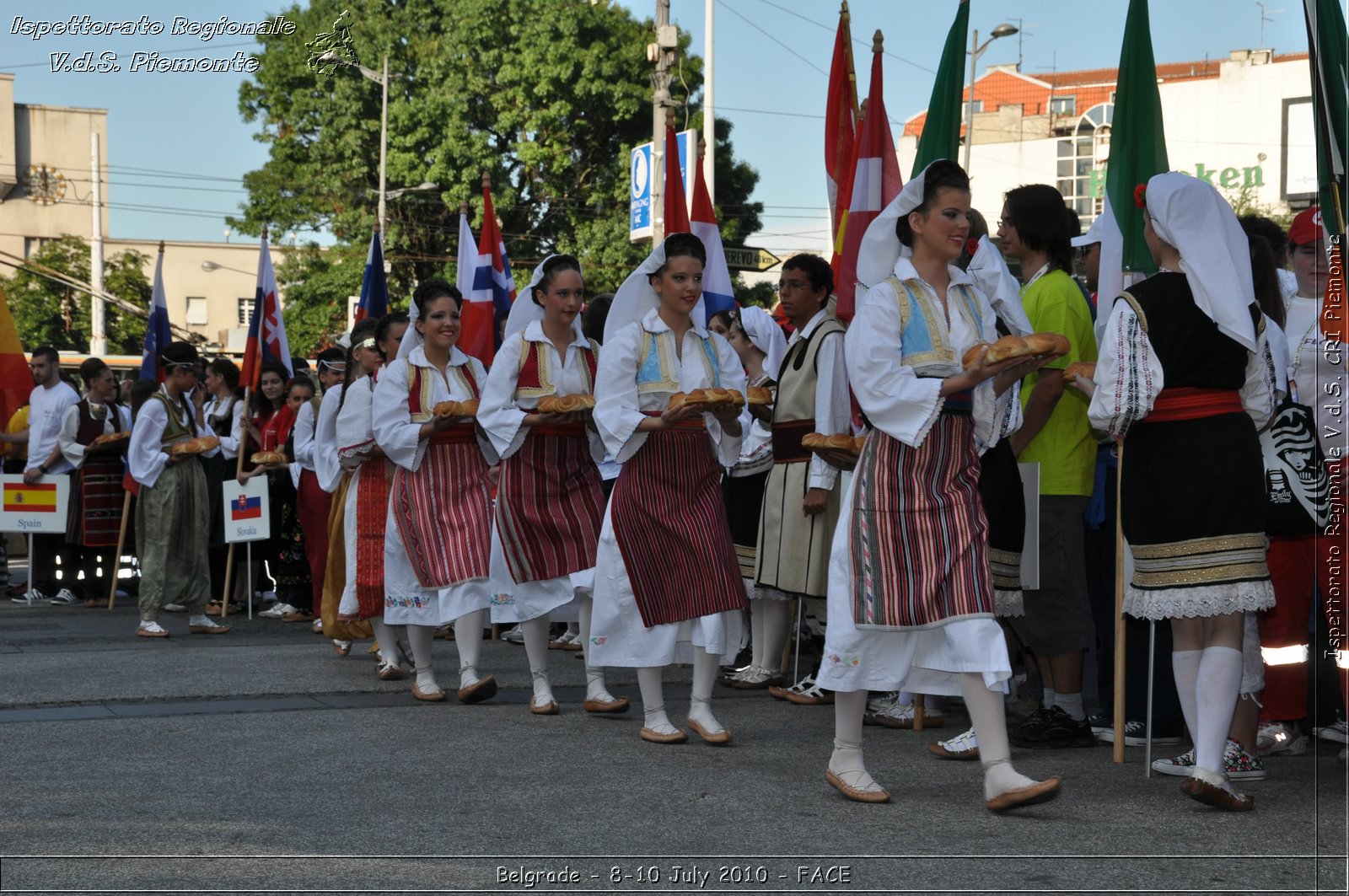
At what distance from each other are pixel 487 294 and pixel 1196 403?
6.33 m

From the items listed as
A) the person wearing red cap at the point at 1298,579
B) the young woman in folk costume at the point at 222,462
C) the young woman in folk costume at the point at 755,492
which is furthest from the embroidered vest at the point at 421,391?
the young woman in folk costume at the point at 222,462

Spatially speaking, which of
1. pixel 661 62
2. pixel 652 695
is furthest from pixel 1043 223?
pixel 661 62

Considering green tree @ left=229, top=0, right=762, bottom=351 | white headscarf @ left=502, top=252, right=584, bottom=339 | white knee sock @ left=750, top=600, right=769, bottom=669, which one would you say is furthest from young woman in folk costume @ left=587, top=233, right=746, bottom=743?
green tree @ left=229, top=0, right=762, bottom=351

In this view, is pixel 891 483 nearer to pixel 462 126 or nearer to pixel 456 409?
pixel 456 409

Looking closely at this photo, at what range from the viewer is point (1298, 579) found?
19.2 feet

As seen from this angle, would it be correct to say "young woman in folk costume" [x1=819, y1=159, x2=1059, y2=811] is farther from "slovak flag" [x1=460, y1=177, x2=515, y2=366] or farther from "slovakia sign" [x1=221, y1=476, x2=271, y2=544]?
"slovakia sign" [x1=221, y1=476, x2=271, y2=544]

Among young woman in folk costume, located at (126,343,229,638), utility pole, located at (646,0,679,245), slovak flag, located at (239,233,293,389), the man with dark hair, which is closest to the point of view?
young woman in folk costume, located at (126,343,229,638)

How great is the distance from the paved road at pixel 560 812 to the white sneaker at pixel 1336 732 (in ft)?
0.33

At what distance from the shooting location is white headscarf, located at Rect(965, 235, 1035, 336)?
5.48 m

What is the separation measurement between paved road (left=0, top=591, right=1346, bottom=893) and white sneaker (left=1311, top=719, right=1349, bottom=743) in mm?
102

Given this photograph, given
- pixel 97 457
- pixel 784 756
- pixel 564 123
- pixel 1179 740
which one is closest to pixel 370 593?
pixel 784 756

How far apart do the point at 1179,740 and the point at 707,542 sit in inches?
81.2

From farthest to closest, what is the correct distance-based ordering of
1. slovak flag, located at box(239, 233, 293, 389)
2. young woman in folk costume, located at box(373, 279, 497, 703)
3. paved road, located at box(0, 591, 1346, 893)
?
A: slovak flag, located at box(239, 233, 293, 389)
young woman in folk costume, located at box(373, 279, 497, 703)
paved road, located at box(0, 591, 1346, 893)

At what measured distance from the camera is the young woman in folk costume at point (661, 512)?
250 inches
